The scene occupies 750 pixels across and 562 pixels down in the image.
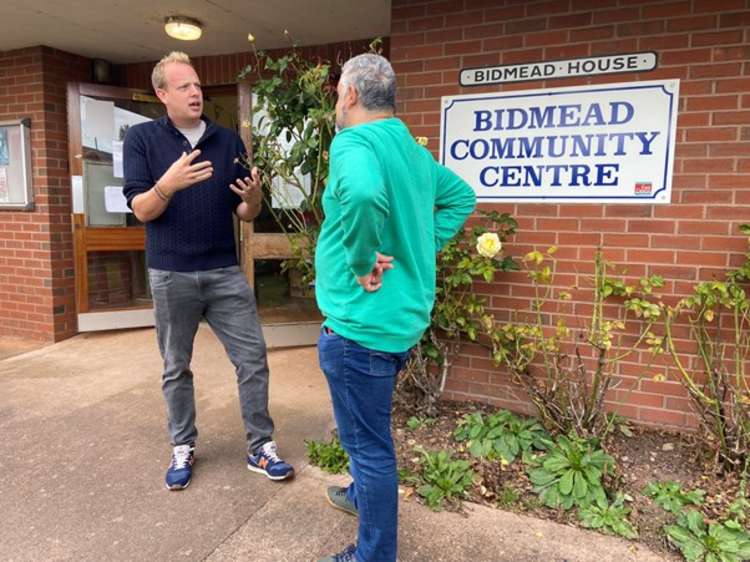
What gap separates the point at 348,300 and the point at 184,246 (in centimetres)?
109

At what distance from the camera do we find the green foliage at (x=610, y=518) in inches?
86.8

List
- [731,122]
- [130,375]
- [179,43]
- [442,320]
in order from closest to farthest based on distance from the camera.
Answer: [731,122] < [442,320] < [130,375] < [179,43]


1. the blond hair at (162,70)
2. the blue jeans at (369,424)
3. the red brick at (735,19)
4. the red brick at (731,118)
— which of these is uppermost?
the red brick at (735,19)

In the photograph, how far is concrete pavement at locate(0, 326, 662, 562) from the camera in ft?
6.96

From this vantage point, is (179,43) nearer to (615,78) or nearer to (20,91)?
(20,91)

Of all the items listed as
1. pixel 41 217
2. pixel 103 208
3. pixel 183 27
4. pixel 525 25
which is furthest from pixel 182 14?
pixel 525 25

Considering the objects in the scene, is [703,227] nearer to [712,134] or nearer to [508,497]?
[712,134]

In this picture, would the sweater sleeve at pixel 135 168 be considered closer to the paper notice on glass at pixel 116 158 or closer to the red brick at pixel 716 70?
the red brick at pixel 716 70

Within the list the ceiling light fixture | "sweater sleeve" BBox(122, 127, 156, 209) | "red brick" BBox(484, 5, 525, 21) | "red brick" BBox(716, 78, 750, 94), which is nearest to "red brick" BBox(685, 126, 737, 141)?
"red brick" BBox(716, 78, 750, 94)

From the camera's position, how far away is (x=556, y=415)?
2.74 m

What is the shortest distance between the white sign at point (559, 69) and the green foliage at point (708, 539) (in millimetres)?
2052

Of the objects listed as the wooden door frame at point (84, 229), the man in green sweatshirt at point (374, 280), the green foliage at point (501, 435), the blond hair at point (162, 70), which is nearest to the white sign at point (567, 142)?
the green foliage at point (501, 435)

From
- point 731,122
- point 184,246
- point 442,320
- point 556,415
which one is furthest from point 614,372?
point 184,246

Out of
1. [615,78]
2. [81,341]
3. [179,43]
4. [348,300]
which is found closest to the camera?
[348,300]
